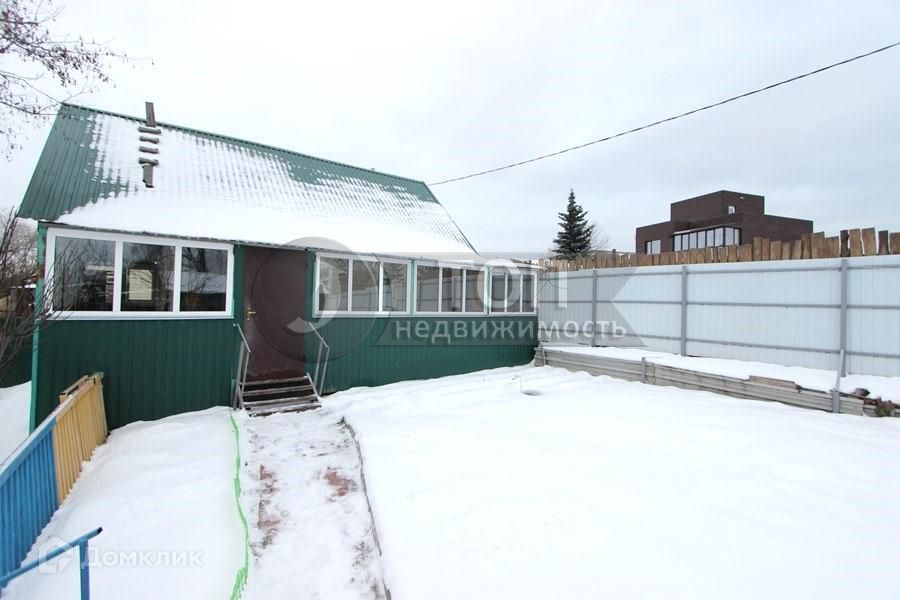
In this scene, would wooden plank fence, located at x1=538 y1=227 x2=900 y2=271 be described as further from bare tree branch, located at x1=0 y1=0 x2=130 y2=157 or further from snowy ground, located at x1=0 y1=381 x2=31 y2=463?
snowy ground, located at x1=0 y1=381 x2=31 y2=463

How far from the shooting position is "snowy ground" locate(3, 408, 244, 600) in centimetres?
249

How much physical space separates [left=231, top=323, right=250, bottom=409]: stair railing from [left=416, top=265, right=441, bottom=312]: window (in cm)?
355

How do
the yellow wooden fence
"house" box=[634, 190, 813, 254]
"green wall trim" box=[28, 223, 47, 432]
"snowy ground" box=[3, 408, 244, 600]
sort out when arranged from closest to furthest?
"snowy ground" box=[3, 408, 244, 600] → the yellow wooden fence → "green wall trim" box=[28, 223, 47, 432] → "house" box=[634, 190, 813, 254]

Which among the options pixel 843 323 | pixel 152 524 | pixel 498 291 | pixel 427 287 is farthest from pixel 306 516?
pixel 843 323

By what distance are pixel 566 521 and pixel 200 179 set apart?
837 cm

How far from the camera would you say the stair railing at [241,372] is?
257 inches

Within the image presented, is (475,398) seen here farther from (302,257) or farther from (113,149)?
(113,149)

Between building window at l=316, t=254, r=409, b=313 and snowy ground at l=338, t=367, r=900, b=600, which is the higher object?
building window at l=316, t=254, r=409, b=313

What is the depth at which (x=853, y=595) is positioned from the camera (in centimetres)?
235

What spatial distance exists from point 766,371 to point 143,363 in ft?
32.8

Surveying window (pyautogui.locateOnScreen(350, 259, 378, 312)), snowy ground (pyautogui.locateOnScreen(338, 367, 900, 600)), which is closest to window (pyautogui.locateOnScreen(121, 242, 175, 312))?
window (pyautogui.locateOnScreen(350, 259, 378, 312))

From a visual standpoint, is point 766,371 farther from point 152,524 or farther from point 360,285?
point 152,524

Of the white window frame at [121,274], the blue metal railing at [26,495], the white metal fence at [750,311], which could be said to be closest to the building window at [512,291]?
the white metal fence at [750,311]

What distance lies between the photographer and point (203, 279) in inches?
256
